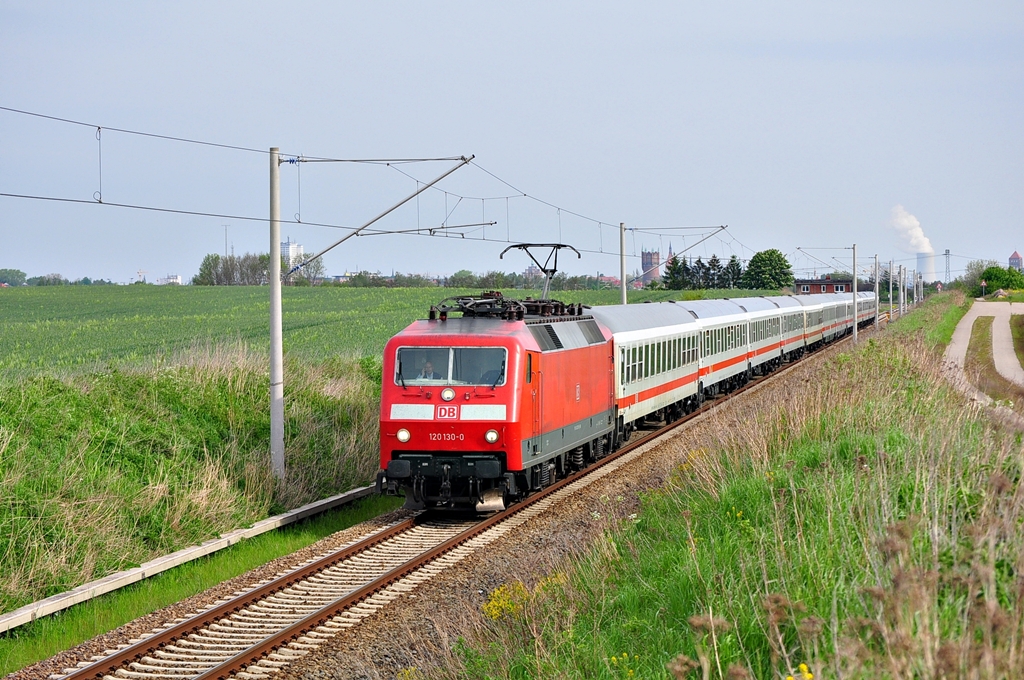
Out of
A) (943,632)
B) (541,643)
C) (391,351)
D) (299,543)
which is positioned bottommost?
(299,543)

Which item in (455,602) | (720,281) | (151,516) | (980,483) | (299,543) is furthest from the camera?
(720,281)

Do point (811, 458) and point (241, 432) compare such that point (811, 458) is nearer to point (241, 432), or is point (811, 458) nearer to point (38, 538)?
point (38, 538)

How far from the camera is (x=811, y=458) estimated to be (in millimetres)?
11094

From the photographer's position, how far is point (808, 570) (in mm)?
6867

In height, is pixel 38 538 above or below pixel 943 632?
below

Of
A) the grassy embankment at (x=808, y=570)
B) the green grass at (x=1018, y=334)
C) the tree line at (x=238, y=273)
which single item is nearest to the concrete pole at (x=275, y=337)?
the grassy embankment at (x=808, y=570)

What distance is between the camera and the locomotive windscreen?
574 inches

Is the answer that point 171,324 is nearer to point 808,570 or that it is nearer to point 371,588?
point 371,588

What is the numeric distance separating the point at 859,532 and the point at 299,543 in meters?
9.10

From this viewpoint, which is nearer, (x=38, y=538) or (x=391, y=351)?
(x=38, y=538)

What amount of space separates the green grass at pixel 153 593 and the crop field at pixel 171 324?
5.35 meters

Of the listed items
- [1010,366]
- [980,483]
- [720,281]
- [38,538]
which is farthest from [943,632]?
[720,281]

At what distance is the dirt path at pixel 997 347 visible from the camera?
102 feet

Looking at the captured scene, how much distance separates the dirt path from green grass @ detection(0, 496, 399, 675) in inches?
416
